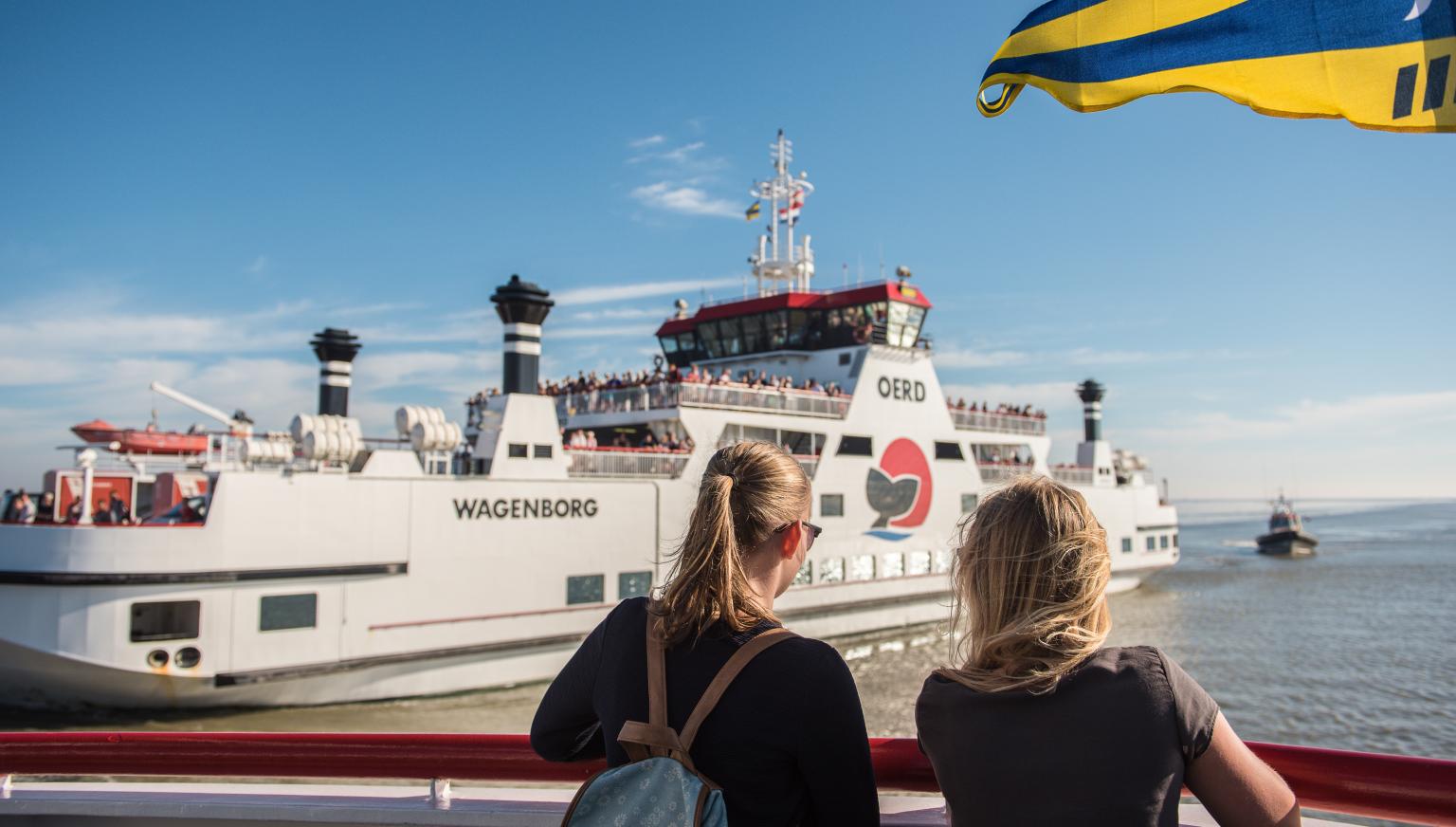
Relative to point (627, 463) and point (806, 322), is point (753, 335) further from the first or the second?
point (627, 463)

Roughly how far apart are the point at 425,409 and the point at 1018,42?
37.2ft

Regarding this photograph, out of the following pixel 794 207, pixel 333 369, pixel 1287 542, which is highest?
pixel 794 207

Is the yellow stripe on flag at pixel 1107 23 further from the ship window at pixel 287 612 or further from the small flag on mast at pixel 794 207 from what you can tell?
the small flag on mast at pixel 794 207

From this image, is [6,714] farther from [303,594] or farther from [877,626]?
[877,626]

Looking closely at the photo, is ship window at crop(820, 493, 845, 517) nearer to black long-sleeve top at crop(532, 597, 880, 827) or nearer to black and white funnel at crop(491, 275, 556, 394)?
black and white funnel at crop(491, 275, 556, 394)

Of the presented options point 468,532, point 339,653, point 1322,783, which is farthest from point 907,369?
point 1322,783

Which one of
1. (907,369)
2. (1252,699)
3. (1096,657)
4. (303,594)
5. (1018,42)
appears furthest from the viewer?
(907,369)

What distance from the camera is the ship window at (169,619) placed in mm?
11172

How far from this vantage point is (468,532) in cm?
1317

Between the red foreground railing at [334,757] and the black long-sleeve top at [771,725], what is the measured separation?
2.75 ft

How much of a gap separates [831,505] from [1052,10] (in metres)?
14.5

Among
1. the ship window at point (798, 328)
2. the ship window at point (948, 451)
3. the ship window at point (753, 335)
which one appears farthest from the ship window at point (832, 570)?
the ship window at point (753, 335)

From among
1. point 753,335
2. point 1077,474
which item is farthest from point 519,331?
point 1077,474

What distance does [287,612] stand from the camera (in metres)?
11.8
